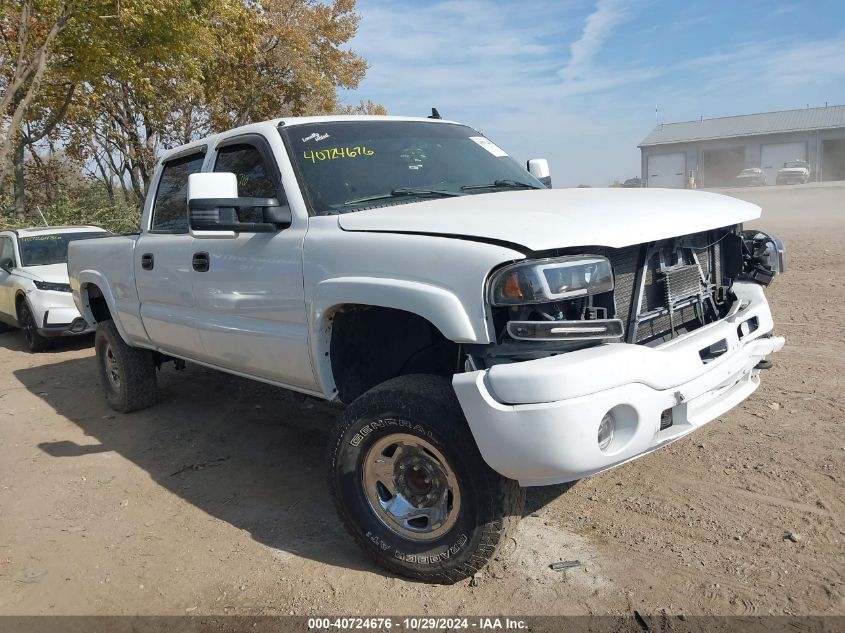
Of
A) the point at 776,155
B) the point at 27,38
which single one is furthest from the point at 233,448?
the point at 776,155

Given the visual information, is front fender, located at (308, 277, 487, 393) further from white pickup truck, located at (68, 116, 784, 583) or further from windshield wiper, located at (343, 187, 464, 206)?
windshield wiper, located at (343, 187, 464, 206)

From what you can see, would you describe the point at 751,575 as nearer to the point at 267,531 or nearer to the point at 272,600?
the point at 272,600

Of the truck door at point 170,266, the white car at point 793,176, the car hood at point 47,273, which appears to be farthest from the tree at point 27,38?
the white car at point 793,176

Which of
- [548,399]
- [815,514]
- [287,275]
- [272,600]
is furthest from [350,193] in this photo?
[815,514]

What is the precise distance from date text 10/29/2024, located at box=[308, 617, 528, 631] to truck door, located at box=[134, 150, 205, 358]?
6.93 ft

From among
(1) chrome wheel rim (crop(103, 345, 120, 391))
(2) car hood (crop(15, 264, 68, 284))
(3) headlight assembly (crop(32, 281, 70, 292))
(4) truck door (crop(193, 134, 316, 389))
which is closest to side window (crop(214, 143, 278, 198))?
(4) truck door (crop(193, 134, 316, 389))

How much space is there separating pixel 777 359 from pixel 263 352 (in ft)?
13.6

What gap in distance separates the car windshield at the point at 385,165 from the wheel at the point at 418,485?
1.06 m

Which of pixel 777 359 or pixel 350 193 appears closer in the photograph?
pixel 350 193

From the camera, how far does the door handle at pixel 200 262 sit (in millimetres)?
3994

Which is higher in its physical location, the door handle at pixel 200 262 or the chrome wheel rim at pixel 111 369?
the door handle at pixel 200 262

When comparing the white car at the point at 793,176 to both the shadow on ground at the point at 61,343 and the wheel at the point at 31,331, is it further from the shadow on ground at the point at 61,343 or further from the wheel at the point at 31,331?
the wheel at the point at 31,331

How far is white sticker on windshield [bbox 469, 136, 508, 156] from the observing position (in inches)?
173

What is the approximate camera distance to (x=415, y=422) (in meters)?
2.75
